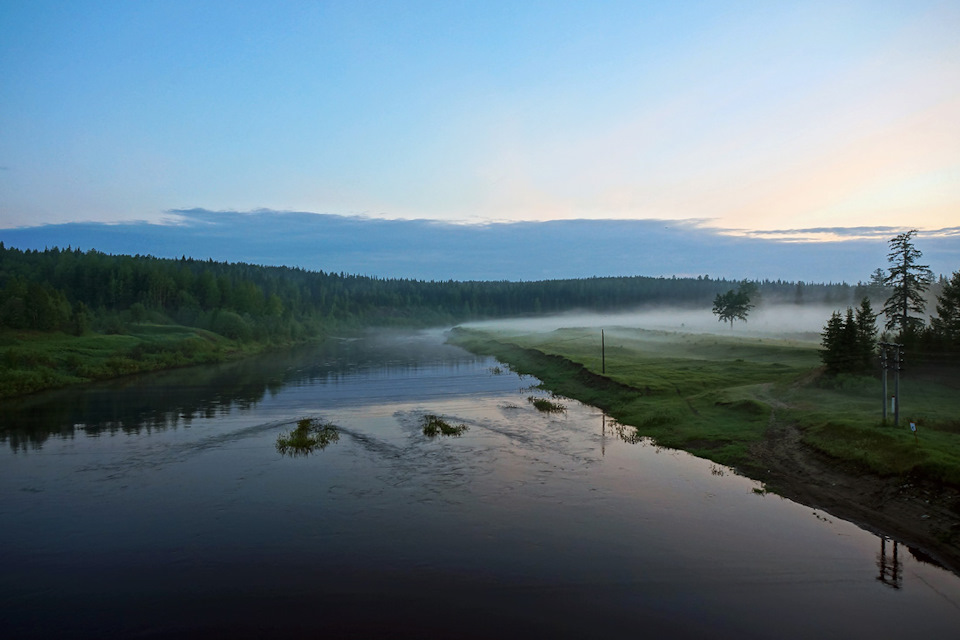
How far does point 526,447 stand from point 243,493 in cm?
1370

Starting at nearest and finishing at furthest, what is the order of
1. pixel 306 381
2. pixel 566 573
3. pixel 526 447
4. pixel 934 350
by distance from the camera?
pixel 566 573
pixel 526 447
pixel 934 350
pixel 306 381

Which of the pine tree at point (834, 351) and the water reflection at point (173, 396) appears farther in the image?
the pine tree at point (834, 351)

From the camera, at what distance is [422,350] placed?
99.4 meters

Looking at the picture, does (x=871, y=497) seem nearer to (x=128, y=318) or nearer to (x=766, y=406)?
(x=766, y=406)

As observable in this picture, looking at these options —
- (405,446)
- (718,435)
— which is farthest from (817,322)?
(405,446)

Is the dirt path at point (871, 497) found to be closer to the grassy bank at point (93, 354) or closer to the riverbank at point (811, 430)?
the riverbank at point (811, 430)

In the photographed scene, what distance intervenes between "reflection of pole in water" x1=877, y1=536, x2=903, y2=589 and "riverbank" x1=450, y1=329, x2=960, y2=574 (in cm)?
81

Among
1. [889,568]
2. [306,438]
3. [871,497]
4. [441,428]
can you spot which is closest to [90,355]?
[306,438]

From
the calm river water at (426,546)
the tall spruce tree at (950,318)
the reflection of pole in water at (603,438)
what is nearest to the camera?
the calm river water at (426,546)

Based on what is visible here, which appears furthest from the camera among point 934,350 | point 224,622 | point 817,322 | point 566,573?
point 817,322

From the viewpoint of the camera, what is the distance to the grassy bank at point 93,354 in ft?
164

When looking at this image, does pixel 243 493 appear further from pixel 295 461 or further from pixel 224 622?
pixel 224 622

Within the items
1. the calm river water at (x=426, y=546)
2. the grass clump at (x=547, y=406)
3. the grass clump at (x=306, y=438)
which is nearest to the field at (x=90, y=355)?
the calm river water at (x=426, y=546)

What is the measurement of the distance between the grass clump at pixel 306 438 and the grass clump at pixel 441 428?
5069 millimetres
